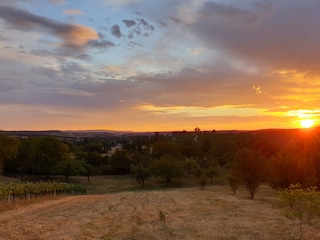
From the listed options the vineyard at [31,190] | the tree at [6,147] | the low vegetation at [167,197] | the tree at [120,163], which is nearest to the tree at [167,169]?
the low vegetation at [167,197]

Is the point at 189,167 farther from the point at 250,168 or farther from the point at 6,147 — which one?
the point at 6,147

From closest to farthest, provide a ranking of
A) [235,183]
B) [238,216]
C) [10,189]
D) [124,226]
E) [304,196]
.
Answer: [304,196] < [124,226] < [238,216] < [10,189] < [235,183]

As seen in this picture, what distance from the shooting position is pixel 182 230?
82.5ft

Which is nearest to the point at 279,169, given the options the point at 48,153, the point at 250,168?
the point at 250,168

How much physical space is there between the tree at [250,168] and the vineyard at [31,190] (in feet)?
110

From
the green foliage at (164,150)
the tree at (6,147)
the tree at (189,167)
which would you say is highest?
the tree at (6,147)

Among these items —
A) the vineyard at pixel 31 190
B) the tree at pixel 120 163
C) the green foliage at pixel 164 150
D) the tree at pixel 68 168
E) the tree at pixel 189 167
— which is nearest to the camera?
the vineyard at pixel 31 190

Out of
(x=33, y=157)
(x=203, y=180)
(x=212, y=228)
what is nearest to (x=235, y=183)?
(x=203, y=180)

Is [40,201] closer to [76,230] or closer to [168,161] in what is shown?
[76,230]

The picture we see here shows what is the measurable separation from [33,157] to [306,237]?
A: 9194 centimetres

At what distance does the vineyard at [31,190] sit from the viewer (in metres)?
49.8

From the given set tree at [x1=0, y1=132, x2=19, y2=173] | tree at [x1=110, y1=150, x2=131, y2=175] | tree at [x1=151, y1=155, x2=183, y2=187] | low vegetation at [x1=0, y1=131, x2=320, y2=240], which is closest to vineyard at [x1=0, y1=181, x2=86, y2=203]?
low vegetation at [x1=0, y1=131, x2=320, y2=240]

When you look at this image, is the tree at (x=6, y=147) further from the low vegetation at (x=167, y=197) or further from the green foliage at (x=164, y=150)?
the green foliage at (x=164, y=150)

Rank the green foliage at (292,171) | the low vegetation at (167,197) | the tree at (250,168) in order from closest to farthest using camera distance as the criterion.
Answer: the low vegetation at (167,197)
the green foliage at (292,171)
the tree at (250,168)
